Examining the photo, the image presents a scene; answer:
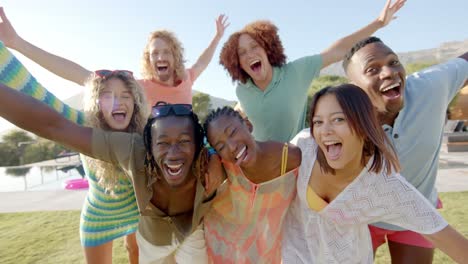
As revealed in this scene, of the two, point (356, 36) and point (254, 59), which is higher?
point (356, 36)

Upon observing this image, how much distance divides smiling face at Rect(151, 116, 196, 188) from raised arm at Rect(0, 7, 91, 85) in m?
1.53

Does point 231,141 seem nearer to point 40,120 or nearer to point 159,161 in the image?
point 159,161

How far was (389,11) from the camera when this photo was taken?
3.07m

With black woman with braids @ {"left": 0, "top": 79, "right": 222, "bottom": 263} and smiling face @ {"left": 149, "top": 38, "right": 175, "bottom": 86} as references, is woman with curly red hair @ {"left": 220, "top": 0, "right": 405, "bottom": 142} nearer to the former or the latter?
smiling face @ {"left": 149, "top": 38, "right": 175, "bottom": 86}

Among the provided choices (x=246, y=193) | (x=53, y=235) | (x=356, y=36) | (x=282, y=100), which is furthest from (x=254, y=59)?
(x=53, y=235)

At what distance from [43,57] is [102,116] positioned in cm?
117

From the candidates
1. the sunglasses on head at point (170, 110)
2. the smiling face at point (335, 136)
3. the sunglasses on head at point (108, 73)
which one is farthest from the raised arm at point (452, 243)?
the sunglasses on head at point (108, 73)

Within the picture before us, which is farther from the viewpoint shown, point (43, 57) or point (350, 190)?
point (43, 57)

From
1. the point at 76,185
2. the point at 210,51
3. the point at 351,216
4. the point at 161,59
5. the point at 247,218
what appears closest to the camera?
the point at 351,216

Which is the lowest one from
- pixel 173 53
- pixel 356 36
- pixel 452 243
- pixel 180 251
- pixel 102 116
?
pixel 180 251

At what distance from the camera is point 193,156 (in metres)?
2.00

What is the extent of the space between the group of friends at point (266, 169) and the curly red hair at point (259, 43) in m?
0.97

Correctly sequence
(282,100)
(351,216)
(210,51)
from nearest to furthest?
(351,216), (282,100), (210,51)

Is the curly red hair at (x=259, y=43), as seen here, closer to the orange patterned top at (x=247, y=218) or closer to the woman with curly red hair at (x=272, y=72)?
the woman with curly red hair at (x=272, y=72)
